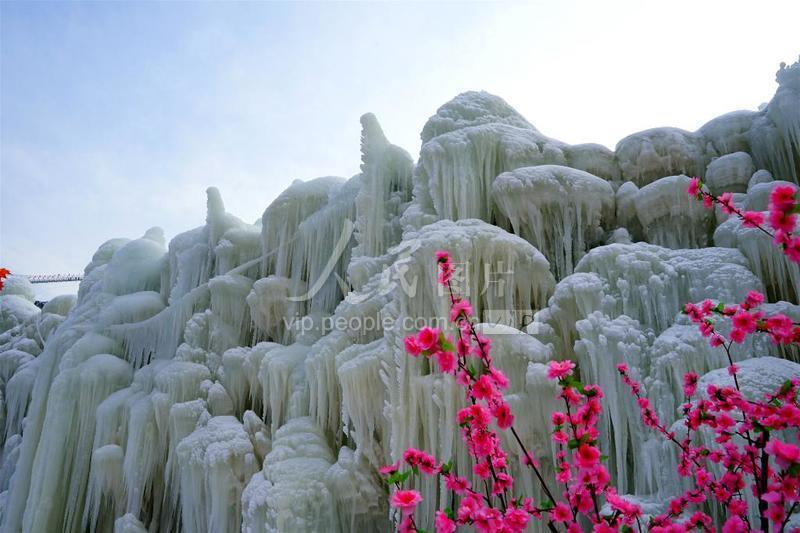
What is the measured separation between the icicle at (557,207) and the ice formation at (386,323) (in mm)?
23

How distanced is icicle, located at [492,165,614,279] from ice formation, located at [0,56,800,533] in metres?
0.02

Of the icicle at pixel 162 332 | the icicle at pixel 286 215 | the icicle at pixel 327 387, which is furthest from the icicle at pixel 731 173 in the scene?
the icicle at pixel 162 332

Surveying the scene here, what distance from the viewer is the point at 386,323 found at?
4.82 metres

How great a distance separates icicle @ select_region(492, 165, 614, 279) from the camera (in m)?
5.46

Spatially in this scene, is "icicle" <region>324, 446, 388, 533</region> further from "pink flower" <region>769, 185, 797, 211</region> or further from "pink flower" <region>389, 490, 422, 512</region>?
"pink flower" <region>769, 185, 797, 211</region>

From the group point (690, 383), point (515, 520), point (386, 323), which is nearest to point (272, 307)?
point (386, 323)

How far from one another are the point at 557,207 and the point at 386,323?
92.3 inches

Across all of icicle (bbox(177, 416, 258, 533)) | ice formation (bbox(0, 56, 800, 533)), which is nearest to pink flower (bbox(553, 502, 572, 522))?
ice formation (bbox(0, 56, 800, 533))

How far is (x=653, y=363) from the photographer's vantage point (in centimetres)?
369

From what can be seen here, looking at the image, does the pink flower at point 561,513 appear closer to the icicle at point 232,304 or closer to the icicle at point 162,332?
the icicle at point 232,304

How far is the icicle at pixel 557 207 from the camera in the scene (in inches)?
215

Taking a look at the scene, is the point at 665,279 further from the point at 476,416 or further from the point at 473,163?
the point at 476,416

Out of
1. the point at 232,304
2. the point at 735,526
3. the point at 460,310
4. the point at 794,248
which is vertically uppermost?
the point at 232,304

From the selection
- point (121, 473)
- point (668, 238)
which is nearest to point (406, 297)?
point (668, 238)
